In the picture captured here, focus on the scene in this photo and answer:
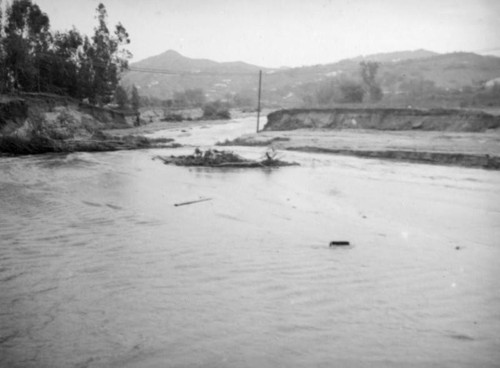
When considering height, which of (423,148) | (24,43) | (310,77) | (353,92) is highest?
(310,77)

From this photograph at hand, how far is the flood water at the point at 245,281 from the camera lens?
277 centimetres

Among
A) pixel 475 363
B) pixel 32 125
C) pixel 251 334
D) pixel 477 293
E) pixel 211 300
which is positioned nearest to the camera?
pixel 475 363

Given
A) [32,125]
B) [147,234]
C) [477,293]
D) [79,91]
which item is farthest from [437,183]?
[79,91]

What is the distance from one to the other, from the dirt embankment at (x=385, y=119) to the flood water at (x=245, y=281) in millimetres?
20317

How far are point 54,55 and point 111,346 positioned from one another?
4683 centimetres

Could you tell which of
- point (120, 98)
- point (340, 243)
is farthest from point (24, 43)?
point (340, 243)

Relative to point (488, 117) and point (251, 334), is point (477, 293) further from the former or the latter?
point (488, 117)

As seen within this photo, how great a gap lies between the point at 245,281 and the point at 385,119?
31.0 metres

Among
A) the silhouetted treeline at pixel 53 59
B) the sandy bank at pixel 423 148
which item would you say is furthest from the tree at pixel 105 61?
the sandy bank at pixel 423 148

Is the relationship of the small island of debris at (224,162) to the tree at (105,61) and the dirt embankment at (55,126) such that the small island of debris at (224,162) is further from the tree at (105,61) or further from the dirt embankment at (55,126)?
the tree at (105,61)

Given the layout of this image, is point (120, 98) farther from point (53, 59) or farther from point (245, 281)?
point (245, 281)

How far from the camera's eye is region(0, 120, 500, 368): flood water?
277 cm

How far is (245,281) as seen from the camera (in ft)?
13.1

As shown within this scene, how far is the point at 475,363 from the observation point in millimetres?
2648
